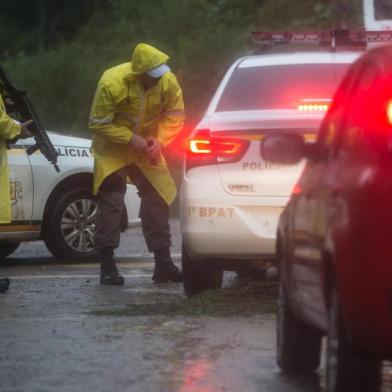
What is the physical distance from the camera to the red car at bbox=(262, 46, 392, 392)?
5.84 m

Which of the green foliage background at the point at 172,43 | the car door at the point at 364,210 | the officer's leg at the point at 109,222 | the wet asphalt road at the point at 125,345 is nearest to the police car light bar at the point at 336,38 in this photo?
the officer's leg at the point at 109,222

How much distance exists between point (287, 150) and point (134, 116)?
4816 millimetres

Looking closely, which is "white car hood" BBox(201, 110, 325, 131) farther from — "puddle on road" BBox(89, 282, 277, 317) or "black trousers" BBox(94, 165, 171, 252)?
"black trousers" BBox(94, 165, 171, 252)

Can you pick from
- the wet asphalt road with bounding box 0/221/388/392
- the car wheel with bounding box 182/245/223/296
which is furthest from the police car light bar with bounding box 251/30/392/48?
the car wheel with bounding box 182/245/223/296

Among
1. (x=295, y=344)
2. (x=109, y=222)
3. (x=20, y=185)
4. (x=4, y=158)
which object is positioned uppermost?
(x=4, y=158)

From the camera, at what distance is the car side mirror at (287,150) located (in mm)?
7164

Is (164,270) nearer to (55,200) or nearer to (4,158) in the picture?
(4,158)

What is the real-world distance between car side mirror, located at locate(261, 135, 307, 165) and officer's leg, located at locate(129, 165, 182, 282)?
4876 mm

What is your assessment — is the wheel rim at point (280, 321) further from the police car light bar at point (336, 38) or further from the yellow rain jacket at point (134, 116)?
the police car light bar at point (336, 38)

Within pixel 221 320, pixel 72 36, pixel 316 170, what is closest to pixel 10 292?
pixel 221 320

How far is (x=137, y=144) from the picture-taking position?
38.4 feet

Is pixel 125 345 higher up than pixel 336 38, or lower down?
lower down

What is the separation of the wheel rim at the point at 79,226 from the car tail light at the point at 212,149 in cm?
385

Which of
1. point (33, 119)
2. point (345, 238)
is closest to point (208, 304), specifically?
point (33, 119)
